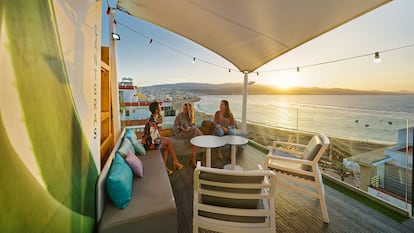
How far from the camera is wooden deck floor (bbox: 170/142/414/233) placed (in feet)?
5.38

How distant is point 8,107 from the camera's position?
0.49m

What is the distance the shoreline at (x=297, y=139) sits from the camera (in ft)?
8.27

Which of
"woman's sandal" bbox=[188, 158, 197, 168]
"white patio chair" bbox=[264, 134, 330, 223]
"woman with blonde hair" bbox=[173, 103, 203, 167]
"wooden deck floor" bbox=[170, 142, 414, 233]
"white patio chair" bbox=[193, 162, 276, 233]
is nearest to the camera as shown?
"white patio chair" bbox=[193, 162, 276, 233]

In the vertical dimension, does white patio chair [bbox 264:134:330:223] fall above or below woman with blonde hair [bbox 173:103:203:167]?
Result: below

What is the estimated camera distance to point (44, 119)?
2.23 feet

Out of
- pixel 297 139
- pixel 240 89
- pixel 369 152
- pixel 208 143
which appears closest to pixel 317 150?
pixel 369 152

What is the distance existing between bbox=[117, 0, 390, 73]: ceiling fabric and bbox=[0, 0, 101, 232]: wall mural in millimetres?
1552

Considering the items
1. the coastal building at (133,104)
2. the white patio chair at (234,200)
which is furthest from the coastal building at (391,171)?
the coastal building at (133,104)

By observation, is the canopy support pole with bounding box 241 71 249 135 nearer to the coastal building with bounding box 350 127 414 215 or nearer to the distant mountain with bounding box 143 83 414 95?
the distant mountain with bounding box 143 83 414 95

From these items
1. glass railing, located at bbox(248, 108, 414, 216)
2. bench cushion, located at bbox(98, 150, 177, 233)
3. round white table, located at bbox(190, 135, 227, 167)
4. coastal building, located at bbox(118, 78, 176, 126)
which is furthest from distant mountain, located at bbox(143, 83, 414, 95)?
bench cushion, located at bbox(98, 150, 177, 233)

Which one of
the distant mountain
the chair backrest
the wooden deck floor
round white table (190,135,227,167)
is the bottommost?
the wooden deck floor

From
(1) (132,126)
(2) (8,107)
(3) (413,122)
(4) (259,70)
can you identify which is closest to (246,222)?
(2) (8,107)

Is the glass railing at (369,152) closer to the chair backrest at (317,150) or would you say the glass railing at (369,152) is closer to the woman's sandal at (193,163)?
the chair backrest at (317,150)

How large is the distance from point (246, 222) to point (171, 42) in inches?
165
